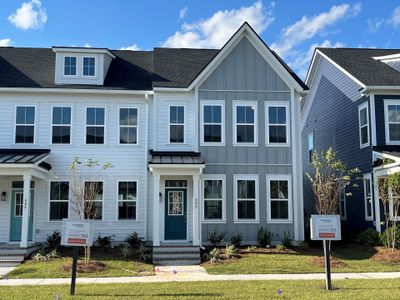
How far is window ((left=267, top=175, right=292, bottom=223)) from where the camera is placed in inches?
717

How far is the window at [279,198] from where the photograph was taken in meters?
18.2

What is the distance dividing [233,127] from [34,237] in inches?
352

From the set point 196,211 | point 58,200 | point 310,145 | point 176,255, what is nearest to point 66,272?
point 176,255

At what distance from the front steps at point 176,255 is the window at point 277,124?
5.49 m

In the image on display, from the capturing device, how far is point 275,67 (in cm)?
1881

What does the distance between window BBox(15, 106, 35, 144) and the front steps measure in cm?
695

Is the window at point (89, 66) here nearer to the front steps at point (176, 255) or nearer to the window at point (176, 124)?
the window at point (176, 124)

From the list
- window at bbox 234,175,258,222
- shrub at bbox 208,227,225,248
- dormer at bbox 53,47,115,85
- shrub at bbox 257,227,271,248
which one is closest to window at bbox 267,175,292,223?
window at bbox 234,175,258,222

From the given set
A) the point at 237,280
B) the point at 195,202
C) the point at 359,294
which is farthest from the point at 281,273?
the point at 195,202

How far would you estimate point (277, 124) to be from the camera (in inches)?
736

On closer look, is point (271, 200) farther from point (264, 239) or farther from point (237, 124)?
point (237, 124)

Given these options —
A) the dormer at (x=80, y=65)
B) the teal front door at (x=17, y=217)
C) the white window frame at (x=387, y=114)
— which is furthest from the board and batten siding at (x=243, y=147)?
the teal front door at (x=17, y=217)

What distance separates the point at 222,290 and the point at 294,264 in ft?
15.3

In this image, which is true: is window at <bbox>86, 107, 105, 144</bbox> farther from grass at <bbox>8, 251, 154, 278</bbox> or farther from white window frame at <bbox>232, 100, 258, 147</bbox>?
white window frame at <bbox>232, 100, 258, 147</bbox>
